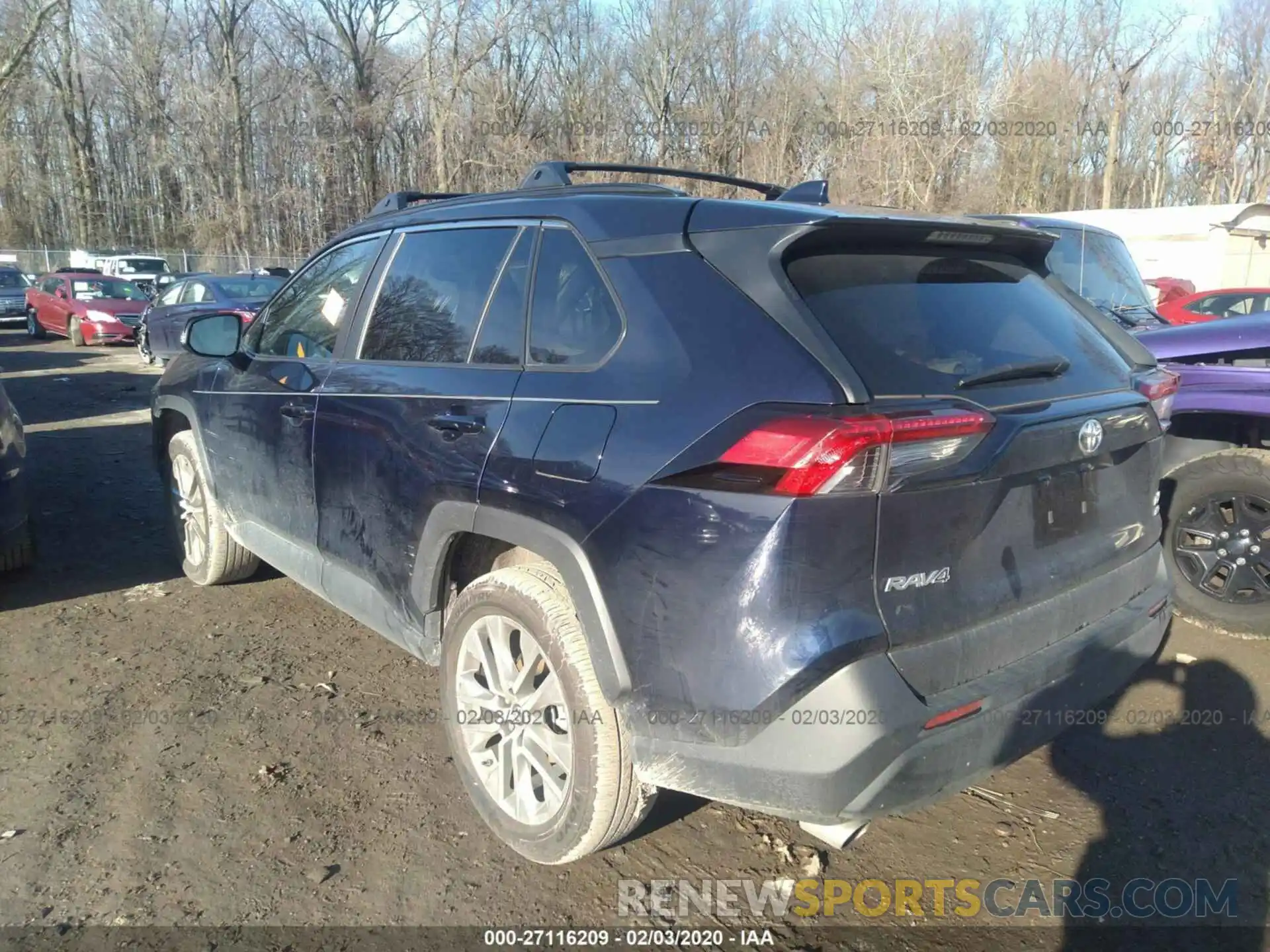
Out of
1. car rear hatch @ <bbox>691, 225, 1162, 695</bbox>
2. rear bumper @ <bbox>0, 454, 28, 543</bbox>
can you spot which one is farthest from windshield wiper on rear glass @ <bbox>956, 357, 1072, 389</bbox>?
rear bumper @ <bbox>0, 454, 28, 543</bbox>

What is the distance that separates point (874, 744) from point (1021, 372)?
3.61ft

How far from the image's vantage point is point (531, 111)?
37.6 metres

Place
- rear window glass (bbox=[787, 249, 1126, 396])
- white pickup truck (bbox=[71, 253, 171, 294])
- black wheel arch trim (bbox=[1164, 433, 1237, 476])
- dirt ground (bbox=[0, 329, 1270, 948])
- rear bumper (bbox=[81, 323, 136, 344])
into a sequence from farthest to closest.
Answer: white pickup truck (bbox=[71, 253, 171, 294]) → rear bumper (bbox=[81, 323, 136, 344]) → black wheel arch trim (bbox=[1164, 433, 1237, 476]) → dirt ground (bbox=[0, 329, 1270, 948]) → rear window glass (bbox=[787, 249, 1126, 396])

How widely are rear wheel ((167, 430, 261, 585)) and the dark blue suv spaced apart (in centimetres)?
182

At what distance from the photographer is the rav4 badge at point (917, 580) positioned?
2.13 m

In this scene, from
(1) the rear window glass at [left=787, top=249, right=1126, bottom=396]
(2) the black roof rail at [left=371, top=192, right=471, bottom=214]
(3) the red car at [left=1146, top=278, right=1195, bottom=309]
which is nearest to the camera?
(1) the rear window glass at [left=787, top=249, right=1126, bottom=396]

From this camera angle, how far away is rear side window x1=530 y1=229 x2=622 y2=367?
2572mm

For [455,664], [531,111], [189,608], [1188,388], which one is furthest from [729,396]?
[531,111]

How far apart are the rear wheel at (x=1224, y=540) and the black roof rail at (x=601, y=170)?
2.47 metres

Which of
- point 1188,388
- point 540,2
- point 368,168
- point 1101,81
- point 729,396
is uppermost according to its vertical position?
point 540,2

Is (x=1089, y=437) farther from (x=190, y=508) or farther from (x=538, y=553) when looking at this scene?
(x=190, y=508)

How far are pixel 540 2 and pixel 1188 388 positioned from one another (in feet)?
122

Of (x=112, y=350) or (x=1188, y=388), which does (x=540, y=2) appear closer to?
(x=112, y=350)

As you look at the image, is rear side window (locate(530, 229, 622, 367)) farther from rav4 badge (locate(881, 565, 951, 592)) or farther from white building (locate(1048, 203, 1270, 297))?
white building (locate(1048, 203, 1270, 297))
